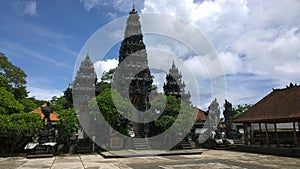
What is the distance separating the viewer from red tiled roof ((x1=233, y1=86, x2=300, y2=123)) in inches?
572

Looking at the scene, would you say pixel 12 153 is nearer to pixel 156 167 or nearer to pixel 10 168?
pixel 10 168

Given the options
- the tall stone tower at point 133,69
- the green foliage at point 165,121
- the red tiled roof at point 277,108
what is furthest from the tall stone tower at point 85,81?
the red tiled roof at point 277,108

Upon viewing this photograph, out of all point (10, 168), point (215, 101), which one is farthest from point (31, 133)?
point (215, 101)

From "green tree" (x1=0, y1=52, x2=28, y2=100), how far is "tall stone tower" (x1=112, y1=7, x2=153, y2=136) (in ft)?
39.7

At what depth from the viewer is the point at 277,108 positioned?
53.2 feet

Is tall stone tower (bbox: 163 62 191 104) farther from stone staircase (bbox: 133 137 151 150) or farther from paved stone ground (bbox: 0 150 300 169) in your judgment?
paved stone ground (bbox: 0 150 300 169)

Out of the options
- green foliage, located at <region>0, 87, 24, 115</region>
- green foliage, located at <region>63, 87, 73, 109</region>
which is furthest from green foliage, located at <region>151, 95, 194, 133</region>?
green foliage, located at <region>0, 87, 24, 115</region>

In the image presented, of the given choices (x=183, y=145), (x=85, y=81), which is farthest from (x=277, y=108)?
(x=85, y=81)

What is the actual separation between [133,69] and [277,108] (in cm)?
1346

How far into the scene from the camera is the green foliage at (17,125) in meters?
14.6

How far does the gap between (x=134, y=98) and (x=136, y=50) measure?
5687 mm

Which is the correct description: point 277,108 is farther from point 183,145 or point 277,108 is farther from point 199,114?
point 199,114

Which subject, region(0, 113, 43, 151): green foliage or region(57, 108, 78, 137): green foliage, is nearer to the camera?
region(0, 113, 43, 151): green foliage

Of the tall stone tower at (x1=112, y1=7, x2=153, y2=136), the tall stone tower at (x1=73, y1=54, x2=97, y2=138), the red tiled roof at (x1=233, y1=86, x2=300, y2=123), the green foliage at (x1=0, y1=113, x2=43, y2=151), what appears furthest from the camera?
the tall stone tower at (x1=73, y1=54, x2=97, y2=138)
